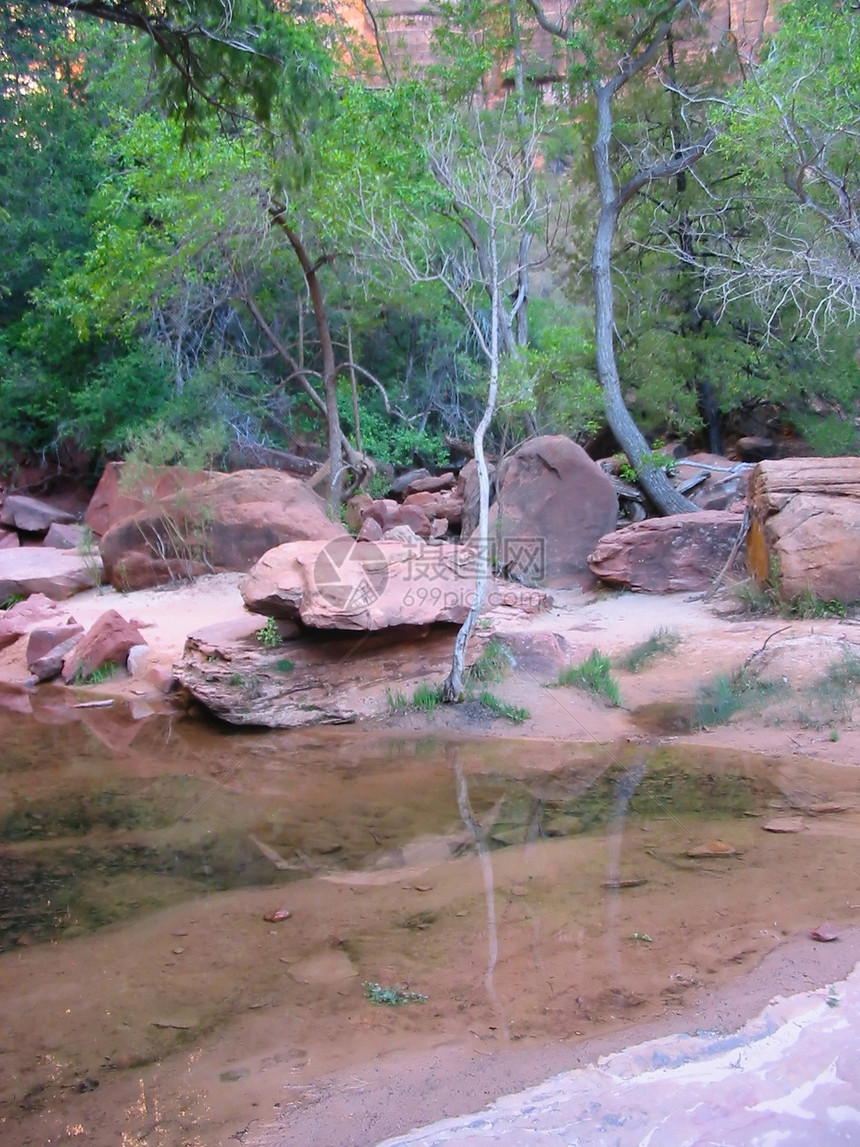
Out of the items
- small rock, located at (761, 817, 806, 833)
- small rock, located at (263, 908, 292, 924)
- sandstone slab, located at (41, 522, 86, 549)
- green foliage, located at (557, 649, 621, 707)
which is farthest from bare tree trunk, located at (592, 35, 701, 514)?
small rock, located at (263, 908, 292, 924)

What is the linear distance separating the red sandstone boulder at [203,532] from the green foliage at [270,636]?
11.8 feet

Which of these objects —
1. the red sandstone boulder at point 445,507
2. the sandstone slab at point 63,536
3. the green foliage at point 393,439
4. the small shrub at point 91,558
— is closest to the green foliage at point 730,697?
the red sandstone boulder at point 445,507

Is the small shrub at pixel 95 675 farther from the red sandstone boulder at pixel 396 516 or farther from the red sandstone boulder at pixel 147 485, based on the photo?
the red sandstone boulder at pixel 396 516

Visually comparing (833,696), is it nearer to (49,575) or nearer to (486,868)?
(486,868)

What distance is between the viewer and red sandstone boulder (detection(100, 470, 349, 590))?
12125 mm

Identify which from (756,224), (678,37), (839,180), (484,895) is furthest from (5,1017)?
(678,37)

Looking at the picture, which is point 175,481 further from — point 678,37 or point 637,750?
point 678,37

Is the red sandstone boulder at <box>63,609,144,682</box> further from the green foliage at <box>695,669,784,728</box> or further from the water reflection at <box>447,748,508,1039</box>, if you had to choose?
the green foliage at <box>695,669,784,728</box>

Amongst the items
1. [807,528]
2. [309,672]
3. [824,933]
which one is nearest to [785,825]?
[824,933]

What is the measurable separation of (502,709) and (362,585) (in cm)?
167

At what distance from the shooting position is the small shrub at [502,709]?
766cm

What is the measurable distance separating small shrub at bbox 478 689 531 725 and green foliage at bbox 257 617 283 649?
78.1 inches

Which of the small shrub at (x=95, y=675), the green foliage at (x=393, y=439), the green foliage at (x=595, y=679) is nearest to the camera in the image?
the green foliage at (x=595, y=679)

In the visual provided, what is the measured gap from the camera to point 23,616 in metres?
10.8
